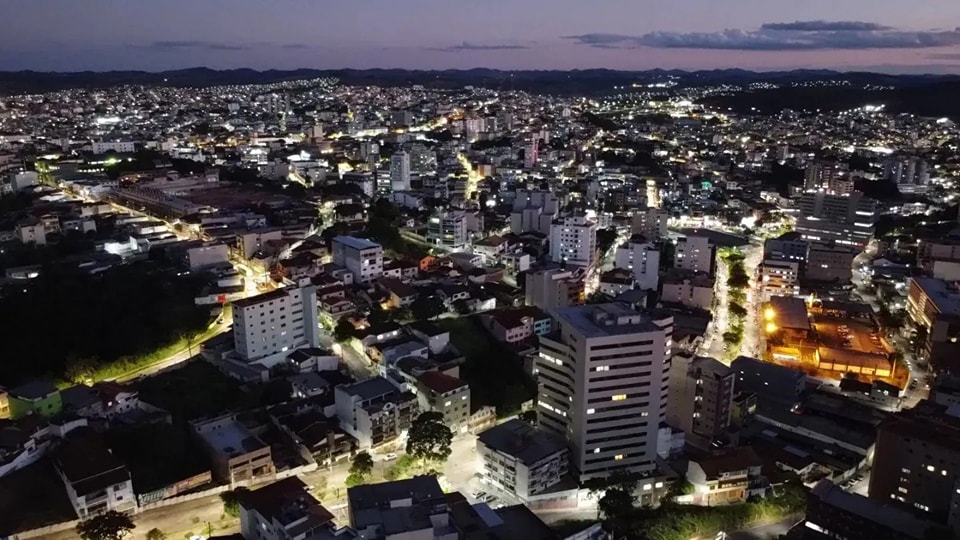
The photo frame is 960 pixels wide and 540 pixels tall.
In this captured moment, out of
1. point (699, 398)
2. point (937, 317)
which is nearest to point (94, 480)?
point (699, 398)

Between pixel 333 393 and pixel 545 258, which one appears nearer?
pixel 333 393

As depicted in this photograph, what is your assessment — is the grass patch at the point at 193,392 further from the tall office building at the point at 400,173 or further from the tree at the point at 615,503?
the tall office building at the point at 400,173

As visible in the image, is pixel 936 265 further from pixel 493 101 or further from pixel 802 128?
pixel 493 101

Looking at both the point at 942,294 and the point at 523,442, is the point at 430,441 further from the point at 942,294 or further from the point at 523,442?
the point at 942,294

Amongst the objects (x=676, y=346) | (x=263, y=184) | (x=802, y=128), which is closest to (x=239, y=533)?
(x=676, y=346)

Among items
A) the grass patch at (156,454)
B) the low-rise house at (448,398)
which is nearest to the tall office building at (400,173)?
the low-rise house at (448,398)

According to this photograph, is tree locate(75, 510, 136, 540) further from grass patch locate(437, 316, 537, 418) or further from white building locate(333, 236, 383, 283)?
white building locate(333, 236, 383, 283)
